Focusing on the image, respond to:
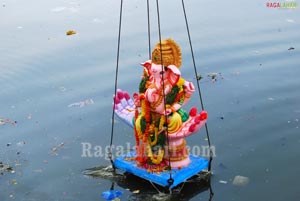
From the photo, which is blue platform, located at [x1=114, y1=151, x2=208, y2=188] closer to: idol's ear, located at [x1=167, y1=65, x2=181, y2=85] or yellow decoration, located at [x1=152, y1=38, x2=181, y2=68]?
idol's ear, located at [x1=167, y1=65, x2=181, y2=85]

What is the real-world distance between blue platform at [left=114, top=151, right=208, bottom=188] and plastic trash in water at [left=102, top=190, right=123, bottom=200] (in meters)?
0.26

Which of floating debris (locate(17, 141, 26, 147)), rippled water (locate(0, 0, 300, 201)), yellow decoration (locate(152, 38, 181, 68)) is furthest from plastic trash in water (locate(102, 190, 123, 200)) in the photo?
floating debris (locate(17, 141, 26, 147))

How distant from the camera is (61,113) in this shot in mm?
6930

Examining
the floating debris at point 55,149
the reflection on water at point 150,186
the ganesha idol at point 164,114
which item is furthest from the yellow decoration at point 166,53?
the floating debris at point 55,149

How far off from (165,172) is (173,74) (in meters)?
1.01

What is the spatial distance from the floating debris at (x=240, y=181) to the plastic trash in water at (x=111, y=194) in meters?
1.21

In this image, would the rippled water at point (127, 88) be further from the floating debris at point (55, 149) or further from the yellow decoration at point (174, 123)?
the yellow decoration at point (174, 123)

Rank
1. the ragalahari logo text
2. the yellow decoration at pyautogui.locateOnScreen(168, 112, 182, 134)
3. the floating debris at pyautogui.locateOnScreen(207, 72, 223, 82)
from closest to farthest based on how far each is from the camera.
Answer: the yellow decoration at pyautogui.locateOnScreen(168, 112, 182, 134)
the floating debris at pyautogui.locateOnScreen(207, 72, 223, 82)
the ragalahari logo text

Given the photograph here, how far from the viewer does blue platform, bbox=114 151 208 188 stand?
4914mm

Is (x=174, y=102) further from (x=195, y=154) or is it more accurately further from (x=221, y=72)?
(x=221, y=72)

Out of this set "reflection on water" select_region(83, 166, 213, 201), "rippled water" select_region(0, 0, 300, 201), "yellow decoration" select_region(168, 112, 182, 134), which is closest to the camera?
"yellow decoration" select_region(168, 112, 182, 134)

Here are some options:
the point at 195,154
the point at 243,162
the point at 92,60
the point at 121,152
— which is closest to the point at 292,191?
the point at 243,162

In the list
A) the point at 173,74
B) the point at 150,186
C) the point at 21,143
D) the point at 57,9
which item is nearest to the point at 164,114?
the point at 173,74

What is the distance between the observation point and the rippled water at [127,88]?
5379 mm
